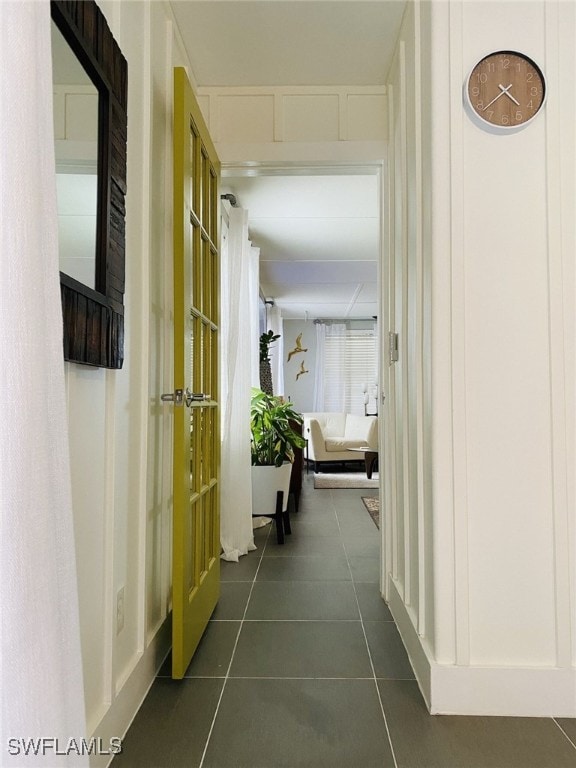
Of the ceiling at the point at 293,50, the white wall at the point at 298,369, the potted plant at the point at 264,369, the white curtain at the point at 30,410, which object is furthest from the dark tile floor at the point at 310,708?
the white wall at the point at 298,369

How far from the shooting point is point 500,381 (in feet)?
5.40

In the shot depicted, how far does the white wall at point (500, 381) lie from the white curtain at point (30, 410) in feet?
3.94

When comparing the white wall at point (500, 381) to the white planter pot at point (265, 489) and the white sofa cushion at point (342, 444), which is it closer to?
the white planter pot at point (265, 489)

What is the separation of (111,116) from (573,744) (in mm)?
2086

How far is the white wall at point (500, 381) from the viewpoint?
161 cm

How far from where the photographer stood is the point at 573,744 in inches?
57.1

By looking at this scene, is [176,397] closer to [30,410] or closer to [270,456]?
[30,410]

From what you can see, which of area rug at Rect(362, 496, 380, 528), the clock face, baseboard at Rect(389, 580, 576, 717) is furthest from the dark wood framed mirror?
area rug at Rect(362, 496, 380, 528)

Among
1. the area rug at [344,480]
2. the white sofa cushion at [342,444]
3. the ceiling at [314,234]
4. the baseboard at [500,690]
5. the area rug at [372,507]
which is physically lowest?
the area rug at [344,480]

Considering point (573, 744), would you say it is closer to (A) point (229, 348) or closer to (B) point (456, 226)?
(B) point (456, 226)

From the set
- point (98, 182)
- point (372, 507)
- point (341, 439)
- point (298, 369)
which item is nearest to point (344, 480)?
point (341, 439)

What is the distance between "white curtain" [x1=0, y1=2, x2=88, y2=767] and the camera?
2.10ft

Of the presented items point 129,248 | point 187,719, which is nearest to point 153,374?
point 129,248

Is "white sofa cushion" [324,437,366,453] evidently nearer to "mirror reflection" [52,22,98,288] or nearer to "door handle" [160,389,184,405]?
"door handle" [160,389,184,405]
